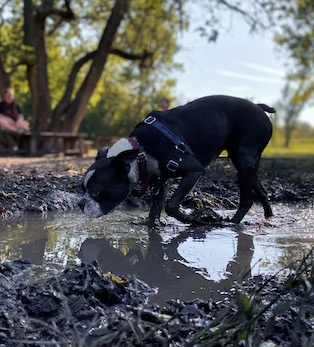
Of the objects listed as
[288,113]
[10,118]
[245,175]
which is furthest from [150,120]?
[288,113]

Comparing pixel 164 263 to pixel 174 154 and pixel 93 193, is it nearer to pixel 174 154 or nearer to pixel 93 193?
pixel 93 193

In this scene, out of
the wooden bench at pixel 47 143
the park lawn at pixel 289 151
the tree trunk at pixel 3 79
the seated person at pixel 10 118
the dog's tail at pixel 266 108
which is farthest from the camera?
the park lawn at pixel 289 151

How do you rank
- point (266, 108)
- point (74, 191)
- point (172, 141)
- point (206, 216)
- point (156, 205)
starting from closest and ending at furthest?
point (172, 141), point (156, 205), point (206, 216), point (266, 108), point (74, 191)

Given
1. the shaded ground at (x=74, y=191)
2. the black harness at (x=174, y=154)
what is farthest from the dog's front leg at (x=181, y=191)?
the shaded ground at (x=74, y=191)

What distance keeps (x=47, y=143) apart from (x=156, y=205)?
10916 millimetres

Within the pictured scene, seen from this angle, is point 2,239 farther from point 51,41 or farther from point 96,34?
point 51,41

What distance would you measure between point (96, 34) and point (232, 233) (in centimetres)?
1819

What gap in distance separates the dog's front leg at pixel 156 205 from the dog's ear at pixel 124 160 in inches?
28.1

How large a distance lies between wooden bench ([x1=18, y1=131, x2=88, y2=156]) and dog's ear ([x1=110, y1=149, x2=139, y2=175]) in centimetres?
1087

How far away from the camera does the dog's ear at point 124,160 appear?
14.0 feet

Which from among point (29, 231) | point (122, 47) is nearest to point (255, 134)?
point (29, 231)

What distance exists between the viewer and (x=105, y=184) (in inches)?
173

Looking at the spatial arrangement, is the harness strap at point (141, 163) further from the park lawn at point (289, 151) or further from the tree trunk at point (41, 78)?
the park lawn at point (289, 151)

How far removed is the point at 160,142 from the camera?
4.53m
